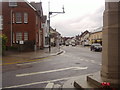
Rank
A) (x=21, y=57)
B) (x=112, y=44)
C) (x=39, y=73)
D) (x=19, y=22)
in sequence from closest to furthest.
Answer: (x=112, y=44)
(x=39, y=73)
(x=21, y=57)
(x=19, y=22)

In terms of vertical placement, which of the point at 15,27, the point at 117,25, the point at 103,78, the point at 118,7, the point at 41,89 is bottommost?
the point at 41,89

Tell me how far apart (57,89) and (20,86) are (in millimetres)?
1550

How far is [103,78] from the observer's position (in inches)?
199

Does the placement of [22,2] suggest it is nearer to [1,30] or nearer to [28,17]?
[28,17]

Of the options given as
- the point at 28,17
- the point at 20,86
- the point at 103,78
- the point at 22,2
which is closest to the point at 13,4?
the point at 22,2

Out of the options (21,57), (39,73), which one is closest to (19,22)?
(21,57)

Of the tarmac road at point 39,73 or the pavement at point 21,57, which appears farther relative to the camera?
the pavement at point 21,57

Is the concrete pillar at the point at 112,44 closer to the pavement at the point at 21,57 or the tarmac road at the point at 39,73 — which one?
the tarmac road at the point at 39,73

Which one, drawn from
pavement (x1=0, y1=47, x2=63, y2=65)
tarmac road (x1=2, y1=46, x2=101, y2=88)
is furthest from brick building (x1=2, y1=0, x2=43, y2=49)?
tarmac road (x1=2, y1=46, x2=101, y2=88)

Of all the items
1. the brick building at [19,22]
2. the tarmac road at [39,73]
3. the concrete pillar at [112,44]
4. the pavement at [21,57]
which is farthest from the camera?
the brick building at [19,22]

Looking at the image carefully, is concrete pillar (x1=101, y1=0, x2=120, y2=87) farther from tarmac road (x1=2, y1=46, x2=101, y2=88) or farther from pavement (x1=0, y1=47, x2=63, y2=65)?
pavement (x1=0, y1=47, x2=63, y2=65)

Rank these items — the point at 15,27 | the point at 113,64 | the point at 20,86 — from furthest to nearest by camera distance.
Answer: the point at 15,27 → the point at 20,86 → the point at 113,64

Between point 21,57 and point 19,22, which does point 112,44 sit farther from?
point 19,22

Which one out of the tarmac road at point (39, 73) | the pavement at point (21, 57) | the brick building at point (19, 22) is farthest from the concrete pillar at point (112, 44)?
the brick building at point (19, 22)
